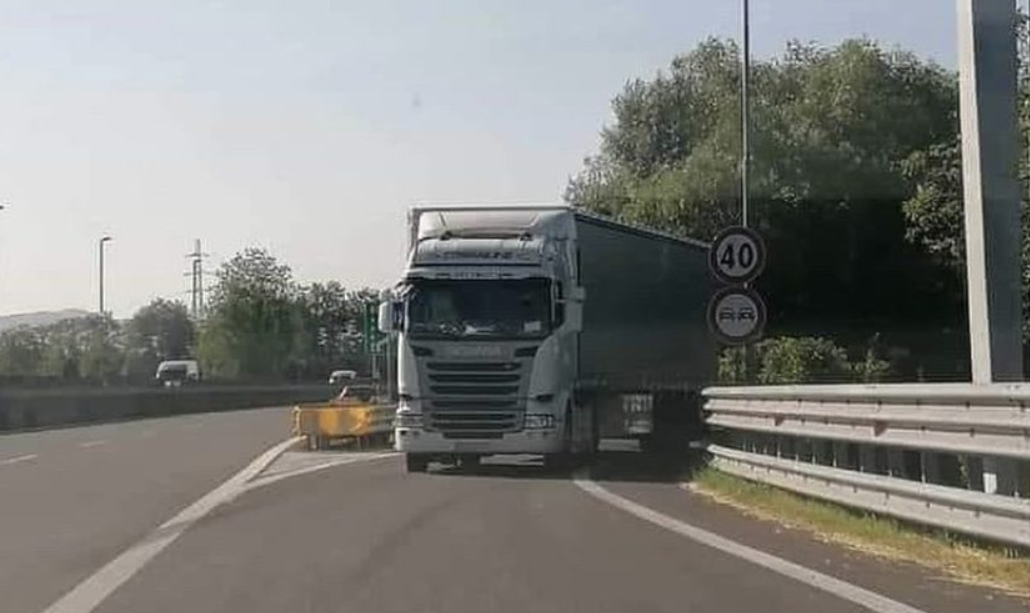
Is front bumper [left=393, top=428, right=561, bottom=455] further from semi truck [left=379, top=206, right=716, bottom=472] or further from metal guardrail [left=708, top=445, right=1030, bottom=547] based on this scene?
metal guardrail [left=708, top=445, right=1030, bottom=547]

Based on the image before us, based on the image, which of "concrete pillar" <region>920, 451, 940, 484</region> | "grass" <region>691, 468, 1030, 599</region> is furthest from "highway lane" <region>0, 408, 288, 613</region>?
"concrete pillar" <region>920, 451, 940, 484</region>

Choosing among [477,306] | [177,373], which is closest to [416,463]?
[477,306]

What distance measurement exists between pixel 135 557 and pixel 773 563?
16.1ft

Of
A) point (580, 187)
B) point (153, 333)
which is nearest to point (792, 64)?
point (580, 187)

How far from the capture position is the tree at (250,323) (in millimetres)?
116375

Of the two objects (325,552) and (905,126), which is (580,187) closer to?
(905,126)

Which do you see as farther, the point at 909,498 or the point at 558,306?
the point at 558,306

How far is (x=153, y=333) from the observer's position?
16450cm

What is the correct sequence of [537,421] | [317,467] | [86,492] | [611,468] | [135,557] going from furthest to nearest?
1. [317,467]
2. [611,468]
3. [537,421]
4. [86,492]
5. [135,557]

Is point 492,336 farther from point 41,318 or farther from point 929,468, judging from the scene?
point 41,318

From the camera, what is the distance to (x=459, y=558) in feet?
44.0

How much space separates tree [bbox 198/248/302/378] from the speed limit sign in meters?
93.6

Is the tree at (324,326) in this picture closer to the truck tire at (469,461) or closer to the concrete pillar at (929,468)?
the truck tire at (469,461)

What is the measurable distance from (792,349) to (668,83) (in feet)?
78.6
